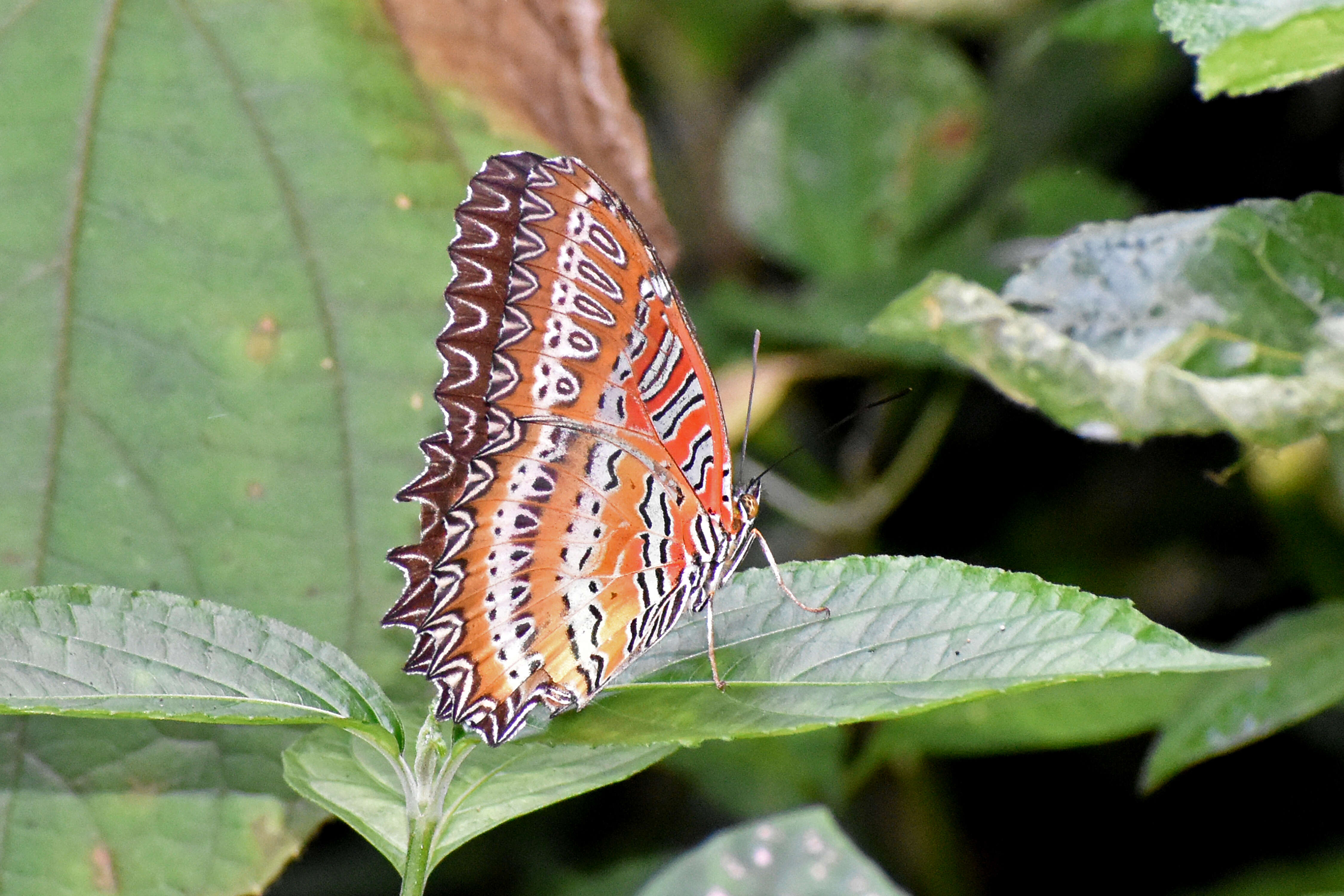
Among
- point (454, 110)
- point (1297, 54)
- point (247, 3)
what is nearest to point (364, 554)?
point (454, 110)

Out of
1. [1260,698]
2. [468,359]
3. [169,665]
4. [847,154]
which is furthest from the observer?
[847,154]

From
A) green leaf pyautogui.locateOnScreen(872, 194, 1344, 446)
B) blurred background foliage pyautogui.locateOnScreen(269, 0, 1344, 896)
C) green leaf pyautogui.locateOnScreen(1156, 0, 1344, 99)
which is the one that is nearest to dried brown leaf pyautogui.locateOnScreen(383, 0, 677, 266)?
green leaf pyautogui.locateOnScreen(872, 194, 1344, 446)

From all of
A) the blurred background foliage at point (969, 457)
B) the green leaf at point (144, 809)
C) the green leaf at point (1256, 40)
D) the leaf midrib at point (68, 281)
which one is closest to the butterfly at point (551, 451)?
the green leaf at point (144, 809)

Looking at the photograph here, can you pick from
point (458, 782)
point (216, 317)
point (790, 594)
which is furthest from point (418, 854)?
point (216, 317)

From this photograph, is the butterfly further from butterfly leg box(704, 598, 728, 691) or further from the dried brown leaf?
the dried brown leaf

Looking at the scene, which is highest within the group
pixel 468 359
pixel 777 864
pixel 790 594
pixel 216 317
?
pixel 216 317

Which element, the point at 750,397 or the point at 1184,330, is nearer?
the point at 1184,330

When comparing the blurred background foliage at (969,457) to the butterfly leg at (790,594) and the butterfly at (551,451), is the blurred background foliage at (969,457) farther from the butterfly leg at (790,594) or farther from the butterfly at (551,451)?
the butterfly leg at (790,594)

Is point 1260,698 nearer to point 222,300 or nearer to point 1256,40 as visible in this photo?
point 1256,40
